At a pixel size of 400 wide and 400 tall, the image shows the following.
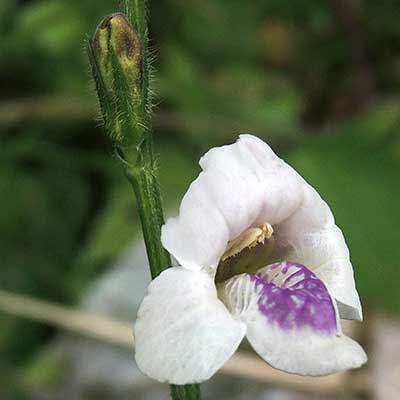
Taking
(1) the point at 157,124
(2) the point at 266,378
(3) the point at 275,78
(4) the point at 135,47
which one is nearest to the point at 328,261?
(4) the point at 135,47

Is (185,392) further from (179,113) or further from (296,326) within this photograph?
(179,113)

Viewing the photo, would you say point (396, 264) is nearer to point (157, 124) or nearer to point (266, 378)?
point (266, 378)

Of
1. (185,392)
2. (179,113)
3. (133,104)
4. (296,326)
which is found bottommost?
(179,113)

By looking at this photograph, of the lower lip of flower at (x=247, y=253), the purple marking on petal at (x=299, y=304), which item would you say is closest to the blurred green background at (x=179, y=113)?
the lower lip of flower at (x=247, y=253)

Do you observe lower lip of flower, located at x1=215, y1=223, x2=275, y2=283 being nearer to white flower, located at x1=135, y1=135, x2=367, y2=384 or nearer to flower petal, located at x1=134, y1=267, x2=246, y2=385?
white flower, located at x1=135, y1=135, x2=367, y2=384

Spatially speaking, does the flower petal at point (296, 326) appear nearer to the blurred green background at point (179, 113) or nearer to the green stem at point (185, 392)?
the green stem at point (185, 392)

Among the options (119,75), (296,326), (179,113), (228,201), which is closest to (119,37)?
(119,75)

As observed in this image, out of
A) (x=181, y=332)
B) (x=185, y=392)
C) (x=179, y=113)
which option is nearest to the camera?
(x=181, y=332)
